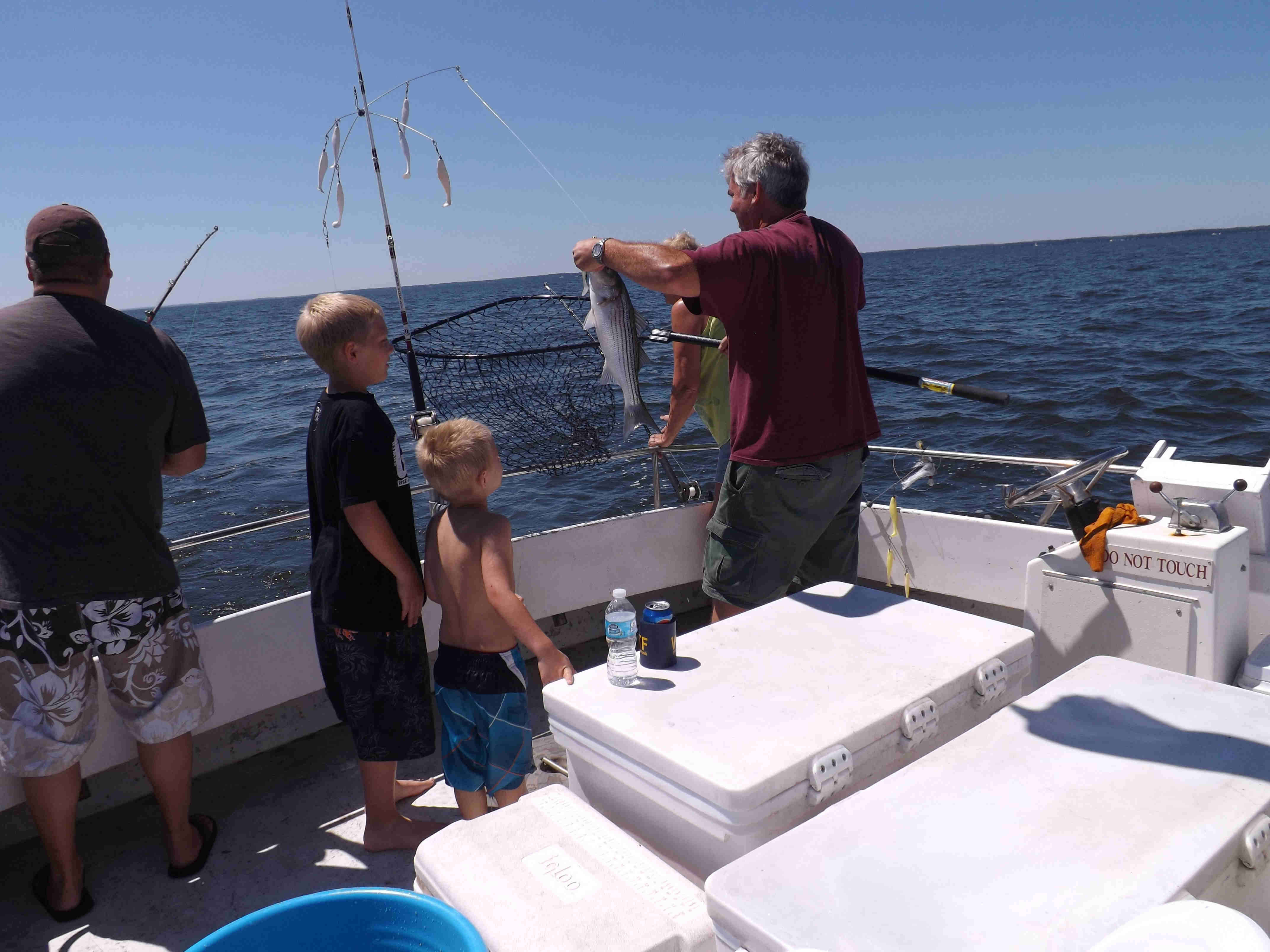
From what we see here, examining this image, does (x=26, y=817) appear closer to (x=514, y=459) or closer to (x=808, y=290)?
(x=514, y=459)

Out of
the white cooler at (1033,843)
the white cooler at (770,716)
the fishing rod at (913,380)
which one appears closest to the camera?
the white cooler at (1033,843)

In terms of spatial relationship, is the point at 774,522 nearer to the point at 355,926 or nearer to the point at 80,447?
the point at 355,926

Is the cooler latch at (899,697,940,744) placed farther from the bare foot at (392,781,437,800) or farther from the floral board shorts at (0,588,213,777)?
the floral board shorts at (0,588,213,777)

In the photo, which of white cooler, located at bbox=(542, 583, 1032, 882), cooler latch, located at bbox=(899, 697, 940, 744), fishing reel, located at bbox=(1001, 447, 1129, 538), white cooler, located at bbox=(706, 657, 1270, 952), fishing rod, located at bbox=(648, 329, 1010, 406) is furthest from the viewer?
fishing rod, located at bbox=(648, 329, 1010, 406)

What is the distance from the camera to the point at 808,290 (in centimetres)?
265

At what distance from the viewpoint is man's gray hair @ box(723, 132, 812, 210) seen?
2.75 m

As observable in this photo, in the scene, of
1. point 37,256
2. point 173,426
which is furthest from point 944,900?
point 37,256

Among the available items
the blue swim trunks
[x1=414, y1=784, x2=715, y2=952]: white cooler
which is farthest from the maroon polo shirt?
[x1=414, y1=784, x2=715, y2=952]: white cooler

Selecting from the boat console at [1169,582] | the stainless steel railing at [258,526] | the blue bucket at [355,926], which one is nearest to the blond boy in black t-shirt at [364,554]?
the stainless steel railing at [258,526]

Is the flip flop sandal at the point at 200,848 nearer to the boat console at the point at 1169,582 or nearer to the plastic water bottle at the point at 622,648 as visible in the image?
the plastic water bottle at the point at 622,648

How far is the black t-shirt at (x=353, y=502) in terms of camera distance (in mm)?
2453

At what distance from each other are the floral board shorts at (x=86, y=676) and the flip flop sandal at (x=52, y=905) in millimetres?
462

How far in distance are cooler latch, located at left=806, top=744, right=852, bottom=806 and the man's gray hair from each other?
179 centimetres

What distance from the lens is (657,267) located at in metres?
2.45
